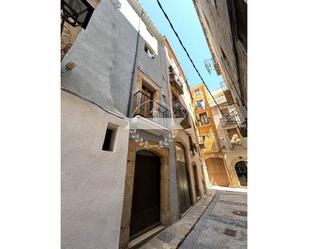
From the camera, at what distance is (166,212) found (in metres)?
5.11

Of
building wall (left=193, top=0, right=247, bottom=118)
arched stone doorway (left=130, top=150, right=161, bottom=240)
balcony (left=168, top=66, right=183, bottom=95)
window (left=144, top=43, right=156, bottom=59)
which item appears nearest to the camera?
building wall (left=193, top=0, right=247, bottom=118)

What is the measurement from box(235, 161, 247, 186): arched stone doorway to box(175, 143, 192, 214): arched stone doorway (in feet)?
33.6

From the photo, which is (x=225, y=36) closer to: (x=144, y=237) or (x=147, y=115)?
(x=147, y=115)

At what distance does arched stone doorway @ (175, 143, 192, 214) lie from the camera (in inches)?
260

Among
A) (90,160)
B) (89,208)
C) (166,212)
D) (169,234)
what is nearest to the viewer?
(89,208)

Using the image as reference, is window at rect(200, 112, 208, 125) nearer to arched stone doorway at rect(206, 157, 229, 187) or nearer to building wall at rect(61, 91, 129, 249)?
arched stone doorway at rect(206, 157, 229, 187)

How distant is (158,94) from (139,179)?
173 inches

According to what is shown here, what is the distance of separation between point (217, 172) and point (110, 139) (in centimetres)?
1657

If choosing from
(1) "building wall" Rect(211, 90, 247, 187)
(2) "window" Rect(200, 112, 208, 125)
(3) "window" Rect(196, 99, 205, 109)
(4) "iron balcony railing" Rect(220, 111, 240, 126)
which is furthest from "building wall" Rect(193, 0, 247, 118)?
(3) "window" Rect(196, 99, 205, 109)

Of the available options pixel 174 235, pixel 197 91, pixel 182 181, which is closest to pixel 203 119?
pixel 197 91

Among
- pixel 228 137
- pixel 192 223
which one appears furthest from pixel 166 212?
pixel 228 137

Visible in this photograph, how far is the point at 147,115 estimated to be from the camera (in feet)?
18.6

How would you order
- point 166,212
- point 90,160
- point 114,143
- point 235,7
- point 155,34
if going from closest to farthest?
1. point 90,160
2. point 235,7
3. point 114,143
4. point 166,212
5. point 155,34
